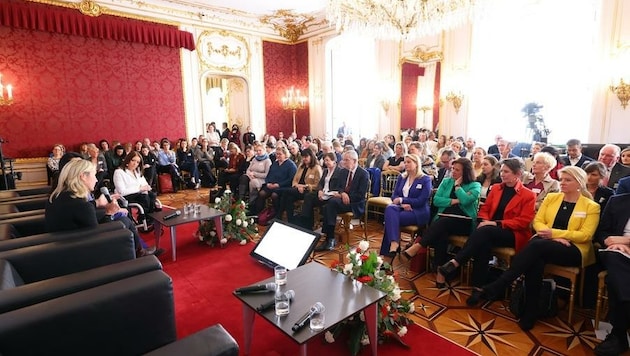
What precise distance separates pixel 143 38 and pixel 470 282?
8.19 m

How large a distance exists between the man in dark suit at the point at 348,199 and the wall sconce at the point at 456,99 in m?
4.15

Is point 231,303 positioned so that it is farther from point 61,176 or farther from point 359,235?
point 359,235

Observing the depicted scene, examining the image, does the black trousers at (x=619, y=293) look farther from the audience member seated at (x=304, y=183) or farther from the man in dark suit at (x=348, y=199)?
the audience member seated at (x=304, y=183)

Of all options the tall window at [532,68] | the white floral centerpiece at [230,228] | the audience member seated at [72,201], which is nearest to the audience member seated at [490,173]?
the white floral centerpiece at [230,228]

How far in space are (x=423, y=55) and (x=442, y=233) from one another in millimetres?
5786

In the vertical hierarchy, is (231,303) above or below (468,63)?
below

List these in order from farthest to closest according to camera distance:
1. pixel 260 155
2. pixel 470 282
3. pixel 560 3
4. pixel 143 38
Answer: pixel 143 38 < pixel 560 3 < pixel 260 155 < pixel 470 282

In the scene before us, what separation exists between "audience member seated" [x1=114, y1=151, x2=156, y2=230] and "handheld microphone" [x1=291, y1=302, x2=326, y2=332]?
11.9 feet

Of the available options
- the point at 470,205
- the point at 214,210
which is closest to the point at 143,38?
the point at 214,210

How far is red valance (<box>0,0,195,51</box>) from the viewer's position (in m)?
6.64

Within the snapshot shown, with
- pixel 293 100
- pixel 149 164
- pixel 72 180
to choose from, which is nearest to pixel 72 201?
pixel 72 180

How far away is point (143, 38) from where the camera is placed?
26.2 feet

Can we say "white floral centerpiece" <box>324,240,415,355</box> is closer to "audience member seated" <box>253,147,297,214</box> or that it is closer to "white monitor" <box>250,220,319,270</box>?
"white monitor" <box>250,220,319,270</box>

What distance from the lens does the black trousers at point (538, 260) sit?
103 inches
